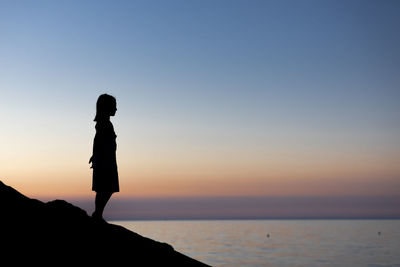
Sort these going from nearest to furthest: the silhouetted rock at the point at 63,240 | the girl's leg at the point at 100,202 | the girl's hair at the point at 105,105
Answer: the silhouetted rock at the point at 63,240, the girl's hair at the point at 105,105, the girl's leg at the point at 100,202

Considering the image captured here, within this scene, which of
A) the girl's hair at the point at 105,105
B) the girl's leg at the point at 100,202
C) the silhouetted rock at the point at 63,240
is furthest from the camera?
the girl's leg at the point at 100,202

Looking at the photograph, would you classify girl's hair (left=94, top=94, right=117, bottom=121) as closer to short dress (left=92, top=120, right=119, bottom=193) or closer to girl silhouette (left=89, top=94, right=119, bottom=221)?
girl silhouette (left=89, top=94, right=119, bottom=221)

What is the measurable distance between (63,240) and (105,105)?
278cm

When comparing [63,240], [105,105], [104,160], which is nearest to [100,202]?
[104,160]

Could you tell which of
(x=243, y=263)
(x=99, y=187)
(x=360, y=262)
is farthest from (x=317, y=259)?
(x=99, y=187)

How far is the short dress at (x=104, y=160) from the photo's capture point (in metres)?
10.2

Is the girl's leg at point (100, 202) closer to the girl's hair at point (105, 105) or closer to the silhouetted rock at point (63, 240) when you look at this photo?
the silhouetted rock at point (63, 240)

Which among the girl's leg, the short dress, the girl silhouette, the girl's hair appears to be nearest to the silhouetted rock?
the girl's leg

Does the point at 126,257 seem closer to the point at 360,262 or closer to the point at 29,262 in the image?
the point at 29,262

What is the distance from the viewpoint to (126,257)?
30.2 ft

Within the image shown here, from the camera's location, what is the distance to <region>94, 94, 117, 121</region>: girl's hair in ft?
33.1

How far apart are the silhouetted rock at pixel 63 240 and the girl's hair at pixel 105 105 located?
2.15 m

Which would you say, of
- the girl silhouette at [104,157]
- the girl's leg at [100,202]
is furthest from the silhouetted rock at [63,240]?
the girl silhouette at [104,157]

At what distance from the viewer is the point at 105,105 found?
10141 mm
